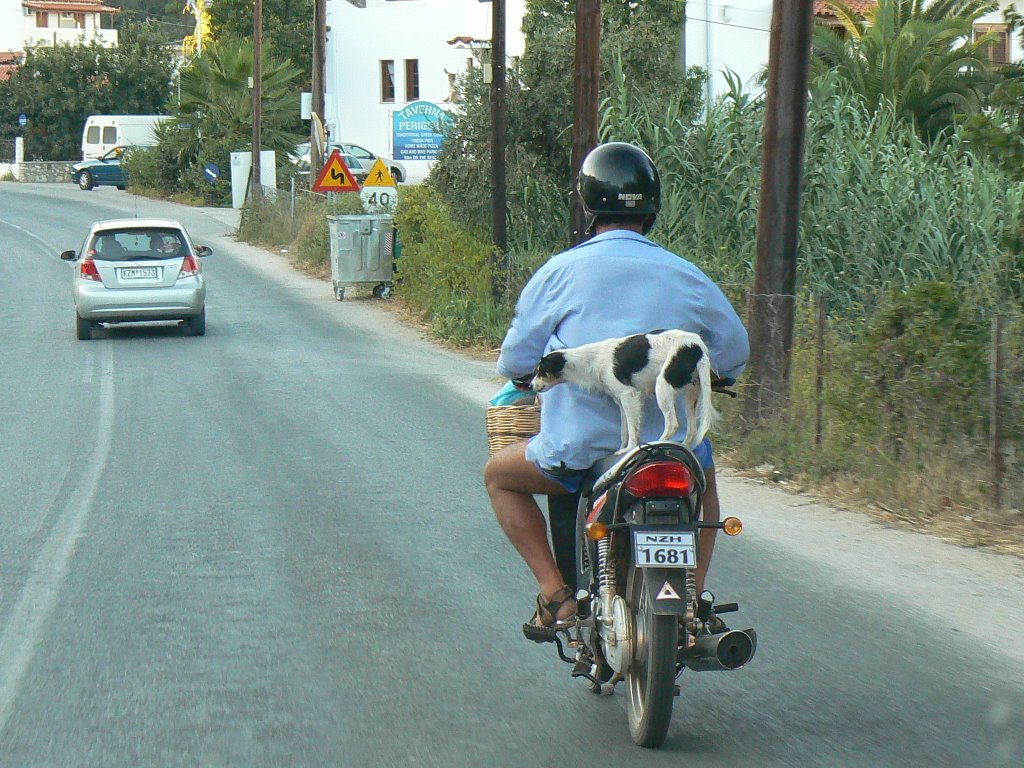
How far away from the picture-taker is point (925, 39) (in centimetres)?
2783

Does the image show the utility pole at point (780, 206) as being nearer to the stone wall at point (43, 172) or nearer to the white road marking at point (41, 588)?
the white road marking at point (41, 588)

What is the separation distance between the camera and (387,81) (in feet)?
183

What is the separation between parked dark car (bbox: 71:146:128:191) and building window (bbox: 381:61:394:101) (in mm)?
10698

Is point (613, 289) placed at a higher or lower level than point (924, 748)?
higher

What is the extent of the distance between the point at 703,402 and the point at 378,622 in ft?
7.20

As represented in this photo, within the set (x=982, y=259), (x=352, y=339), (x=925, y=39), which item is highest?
(x=925, y=39)

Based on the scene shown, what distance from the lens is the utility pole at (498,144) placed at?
1903 cm

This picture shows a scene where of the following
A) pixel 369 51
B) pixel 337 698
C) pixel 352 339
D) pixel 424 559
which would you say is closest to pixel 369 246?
pixel 352 339

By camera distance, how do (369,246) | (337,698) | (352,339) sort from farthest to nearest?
(369,246), (352,339), (337,698)

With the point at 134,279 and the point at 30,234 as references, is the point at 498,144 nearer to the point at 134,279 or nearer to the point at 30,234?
the point at 134,279

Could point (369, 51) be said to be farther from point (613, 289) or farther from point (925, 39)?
point (613, 289)

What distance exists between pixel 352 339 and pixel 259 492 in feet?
32.4

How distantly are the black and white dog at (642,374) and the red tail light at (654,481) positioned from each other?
6.2 inches

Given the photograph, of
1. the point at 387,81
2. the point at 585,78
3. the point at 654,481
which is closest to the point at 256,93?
the point at 387,81
